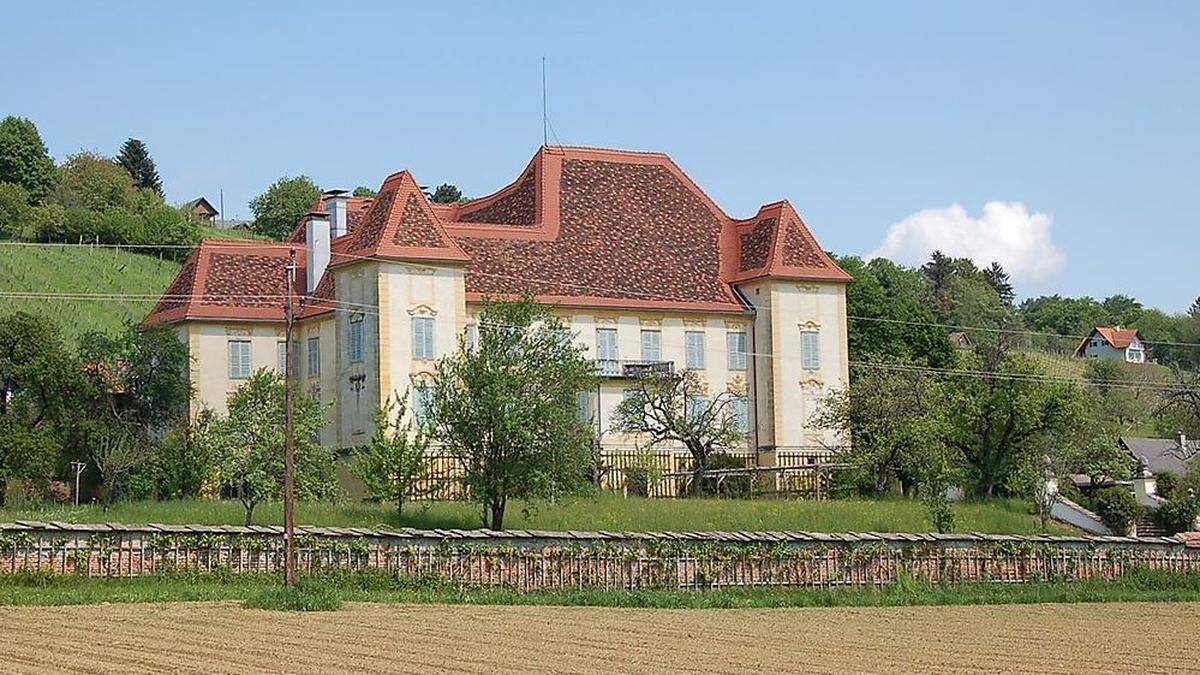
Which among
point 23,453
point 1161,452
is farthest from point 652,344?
point 1161,452

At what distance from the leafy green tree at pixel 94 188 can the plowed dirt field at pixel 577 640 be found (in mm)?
105841

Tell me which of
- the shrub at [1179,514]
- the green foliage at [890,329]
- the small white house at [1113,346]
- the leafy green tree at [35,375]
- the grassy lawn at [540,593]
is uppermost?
the small white house at [1113,346]

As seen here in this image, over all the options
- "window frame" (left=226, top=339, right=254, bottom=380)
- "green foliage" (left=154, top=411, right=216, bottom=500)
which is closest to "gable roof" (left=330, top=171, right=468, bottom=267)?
"window frame" (left=226, top=339, right=254, bottom=380)

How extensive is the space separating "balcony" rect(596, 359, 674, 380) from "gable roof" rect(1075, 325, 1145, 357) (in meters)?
109

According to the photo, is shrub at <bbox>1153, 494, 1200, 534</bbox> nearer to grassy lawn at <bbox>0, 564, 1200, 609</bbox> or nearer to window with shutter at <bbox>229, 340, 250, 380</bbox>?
grassy lawn at <bbox>0, 564, 1200, 609</bbox>

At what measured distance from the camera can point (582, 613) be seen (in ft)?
127

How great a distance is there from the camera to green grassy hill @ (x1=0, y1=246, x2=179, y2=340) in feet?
327

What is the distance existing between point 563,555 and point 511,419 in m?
6.36

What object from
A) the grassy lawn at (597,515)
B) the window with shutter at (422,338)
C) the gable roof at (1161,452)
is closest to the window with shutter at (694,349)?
the grassy lawn at (597,515)

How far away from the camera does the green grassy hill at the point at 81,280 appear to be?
99.8 m

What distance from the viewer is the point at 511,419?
165ft

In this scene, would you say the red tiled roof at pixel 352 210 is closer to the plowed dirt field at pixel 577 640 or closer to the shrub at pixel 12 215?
the plowed dirt field at pixel 577 640

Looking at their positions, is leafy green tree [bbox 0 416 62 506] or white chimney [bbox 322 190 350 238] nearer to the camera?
leafy green tree [bbox 0 416 62 506]

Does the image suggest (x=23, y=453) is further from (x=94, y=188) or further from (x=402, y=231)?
(x=94, y=188)
